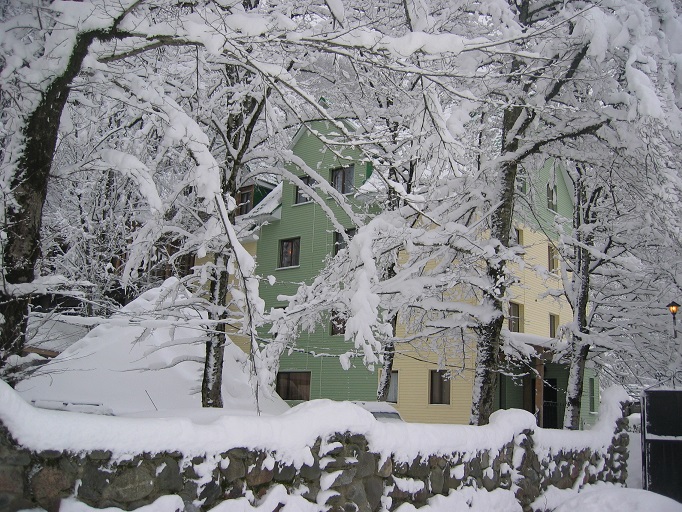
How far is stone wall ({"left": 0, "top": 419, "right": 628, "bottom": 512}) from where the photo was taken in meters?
3.23

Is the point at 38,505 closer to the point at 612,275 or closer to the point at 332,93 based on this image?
the point at 332,93

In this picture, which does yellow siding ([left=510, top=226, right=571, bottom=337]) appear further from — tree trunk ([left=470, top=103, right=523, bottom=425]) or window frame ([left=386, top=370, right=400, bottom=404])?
tree trunk ([left=470, top=103, right=523, bottom=425])

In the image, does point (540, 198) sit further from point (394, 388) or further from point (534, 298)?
point (394, 388)

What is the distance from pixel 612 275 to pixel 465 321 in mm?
7195

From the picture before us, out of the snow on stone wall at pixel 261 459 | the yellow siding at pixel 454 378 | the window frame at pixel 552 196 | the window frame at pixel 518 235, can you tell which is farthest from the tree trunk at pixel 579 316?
the snow on stone wall at pixel 261 459

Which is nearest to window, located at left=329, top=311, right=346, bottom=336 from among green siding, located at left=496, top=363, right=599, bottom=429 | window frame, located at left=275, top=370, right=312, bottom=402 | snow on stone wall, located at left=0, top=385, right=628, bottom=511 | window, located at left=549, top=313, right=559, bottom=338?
window frame, located at left=275, top=370, right=312, bottom=402

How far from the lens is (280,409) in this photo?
1243cm

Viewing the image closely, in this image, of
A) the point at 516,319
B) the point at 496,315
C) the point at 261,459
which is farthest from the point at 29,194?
the point at 516,319

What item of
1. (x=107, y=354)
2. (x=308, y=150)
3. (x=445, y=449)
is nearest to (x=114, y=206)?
(x=107, y=354)

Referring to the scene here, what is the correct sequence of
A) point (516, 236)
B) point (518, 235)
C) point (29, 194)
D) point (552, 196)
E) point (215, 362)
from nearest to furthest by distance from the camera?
1. point (29, 194)
2. point (215, 362)
3. point (516, 236)
4. point (552, 196)
5. point (518, 235)

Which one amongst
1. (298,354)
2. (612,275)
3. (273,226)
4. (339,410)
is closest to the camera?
(339,410)

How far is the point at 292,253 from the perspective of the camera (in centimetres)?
2392

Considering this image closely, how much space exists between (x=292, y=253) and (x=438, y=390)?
797 centimetres

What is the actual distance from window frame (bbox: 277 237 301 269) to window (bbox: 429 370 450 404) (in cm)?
699
